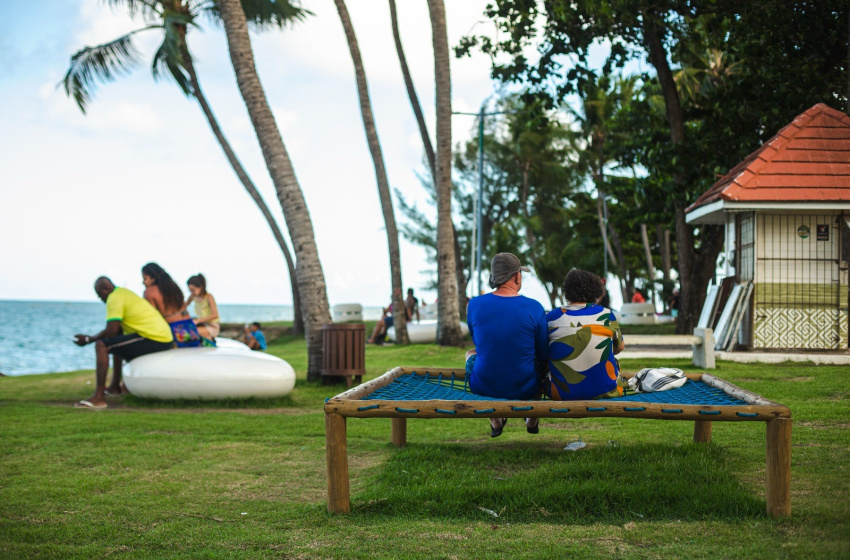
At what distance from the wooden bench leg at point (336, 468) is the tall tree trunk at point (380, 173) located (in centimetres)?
1595

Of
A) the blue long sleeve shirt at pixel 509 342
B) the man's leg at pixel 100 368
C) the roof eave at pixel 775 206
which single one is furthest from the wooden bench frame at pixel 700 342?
the man's leg at pixel 100 368

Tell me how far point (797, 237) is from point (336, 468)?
1147cm

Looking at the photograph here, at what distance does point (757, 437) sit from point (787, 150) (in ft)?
29.2

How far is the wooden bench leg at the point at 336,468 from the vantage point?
5.19m

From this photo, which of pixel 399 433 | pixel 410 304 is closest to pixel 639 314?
pixel 410 304

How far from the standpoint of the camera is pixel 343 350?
1230cm

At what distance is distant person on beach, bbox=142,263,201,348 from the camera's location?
1164 centimetres

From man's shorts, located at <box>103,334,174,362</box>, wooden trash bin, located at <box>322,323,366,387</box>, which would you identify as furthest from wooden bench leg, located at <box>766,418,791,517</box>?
man's shorts, located at <box>103,334,174,362</box>

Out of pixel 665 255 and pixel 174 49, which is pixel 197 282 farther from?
pixel 665 255

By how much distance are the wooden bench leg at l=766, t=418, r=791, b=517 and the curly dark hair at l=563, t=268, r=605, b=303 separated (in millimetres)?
1548

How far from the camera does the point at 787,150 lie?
1444 cm

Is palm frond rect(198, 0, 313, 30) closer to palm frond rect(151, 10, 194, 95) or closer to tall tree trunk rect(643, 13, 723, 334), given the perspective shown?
palm frond rect(151, 10, 194, 95)

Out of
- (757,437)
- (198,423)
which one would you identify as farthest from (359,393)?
(198,423)

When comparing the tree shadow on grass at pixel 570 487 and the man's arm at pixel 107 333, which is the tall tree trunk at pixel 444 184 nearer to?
the man's arm at pixel 107 333
